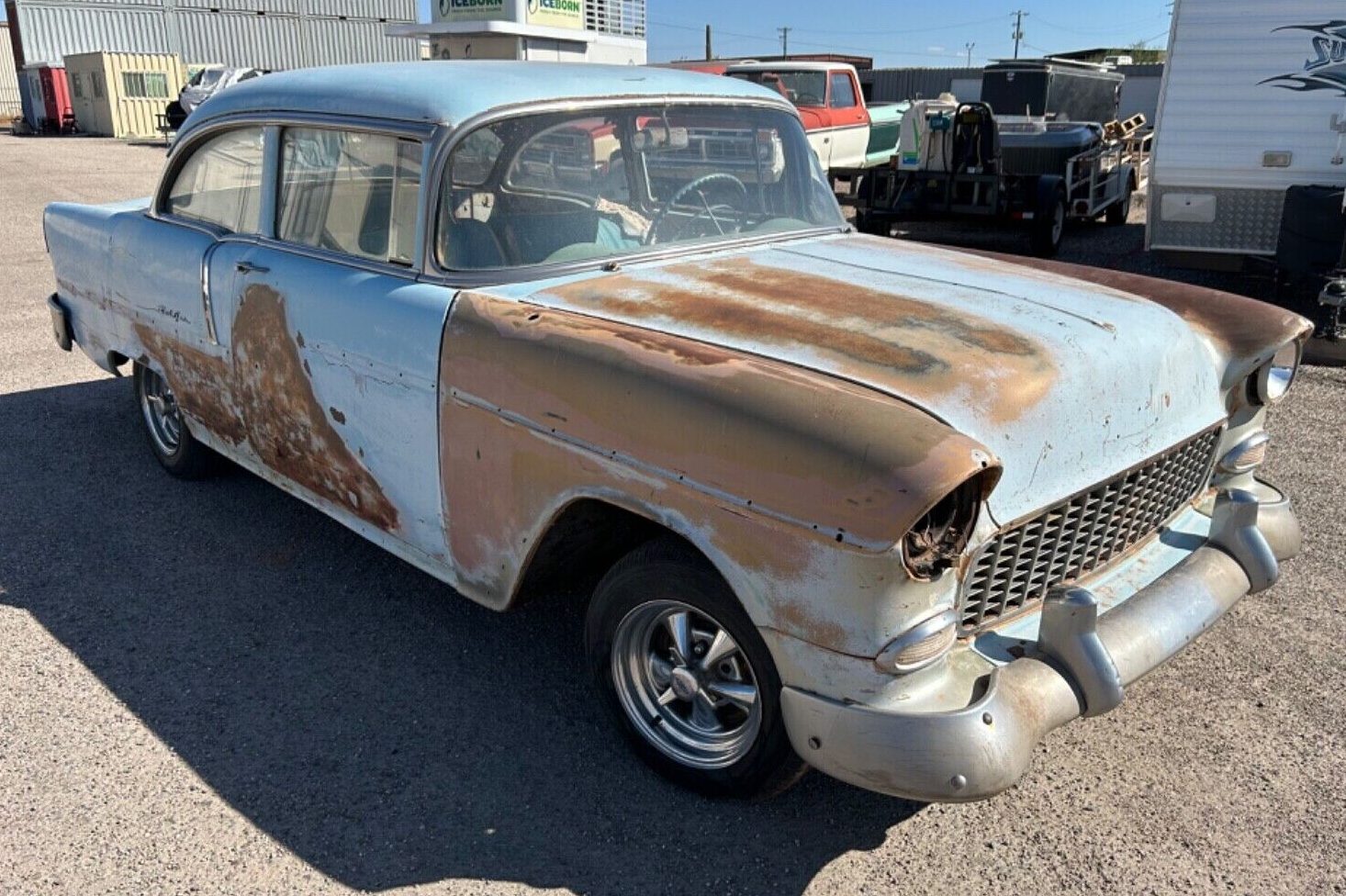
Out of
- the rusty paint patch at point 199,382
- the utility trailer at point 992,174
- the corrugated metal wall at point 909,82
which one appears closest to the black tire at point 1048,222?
the utility trailer at point 992,174

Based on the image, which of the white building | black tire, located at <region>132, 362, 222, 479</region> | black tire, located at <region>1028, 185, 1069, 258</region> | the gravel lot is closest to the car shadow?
the gravel lot

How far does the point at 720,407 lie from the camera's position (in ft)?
7.75

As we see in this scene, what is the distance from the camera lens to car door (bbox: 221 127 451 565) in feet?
10.3

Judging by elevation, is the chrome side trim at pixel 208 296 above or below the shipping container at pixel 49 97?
below

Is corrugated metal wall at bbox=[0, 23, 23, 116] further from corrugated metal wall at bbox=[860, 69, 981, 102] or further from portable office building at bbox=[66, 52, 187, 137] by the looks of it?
corrugated metal wall at bbox=[860, 69, 981, 102]

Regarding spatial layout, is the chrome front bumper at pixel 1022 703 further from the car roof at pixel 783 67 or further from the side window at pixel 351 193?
the car roof at pixel 783 67

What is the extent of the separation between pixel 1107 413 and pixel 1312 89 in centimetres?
724

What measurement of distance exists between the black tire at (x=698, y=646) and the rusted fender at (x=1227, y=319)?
68.4 inches

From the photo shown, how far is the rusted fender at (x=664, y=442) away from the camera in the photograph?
7.04 ft

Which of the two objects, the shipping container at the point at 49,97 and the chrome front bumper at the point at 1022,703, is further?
the shipping container at the point at 49,97

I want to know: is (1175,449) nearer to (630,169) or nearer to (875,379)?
(875,379)

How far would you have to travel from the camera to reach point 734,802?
2801 mm

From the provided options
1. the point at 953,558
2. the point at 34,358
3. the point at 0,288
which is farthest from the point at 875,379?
the point at 0,288

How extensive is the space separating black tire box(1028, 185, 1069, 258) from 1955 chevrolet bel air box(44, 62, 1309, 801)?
24.2ft
